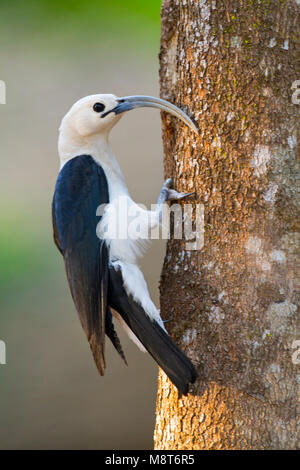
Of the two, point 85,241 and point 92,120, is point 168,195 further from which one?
point 92,120

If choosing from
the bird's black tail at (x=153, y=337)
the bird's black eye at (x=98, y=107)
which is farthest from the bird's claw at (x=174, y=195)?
the bird's black eye at (x=98, y=107)

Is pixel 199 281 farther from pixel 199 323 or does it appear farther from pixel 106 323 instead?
pixel 106 323

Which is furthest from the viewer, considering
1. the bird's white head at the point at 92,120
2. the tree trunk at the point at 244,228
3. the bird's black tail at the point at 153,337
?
the bird's white head at the point at 92,120

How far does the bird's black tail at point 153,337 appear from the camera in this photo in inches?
98.4

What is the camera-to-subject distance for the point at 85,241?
2.78 metres

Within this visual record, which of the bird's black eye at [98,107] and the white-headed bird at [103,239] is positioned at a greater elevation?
A: the bird's black eye at [98,107]

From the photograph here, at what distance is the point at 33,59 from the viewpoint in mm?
5617

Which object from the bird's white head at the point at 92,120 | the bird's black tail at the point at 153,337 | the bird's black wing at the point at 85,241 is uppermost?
the bird's white head at the point at 92,120

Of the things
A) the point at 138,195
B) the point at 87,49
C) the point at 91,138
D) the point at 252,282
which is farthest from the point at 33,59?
the point at 252,282

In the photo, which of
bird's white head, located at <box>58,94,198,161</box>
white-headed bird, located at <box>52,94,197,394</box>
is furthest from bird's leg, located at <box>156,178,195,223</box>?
bird's white head, located at <box>58,94,198,161</box>

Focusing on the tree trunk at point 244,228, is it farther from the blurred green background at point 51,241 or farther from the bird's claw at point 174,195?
the blurred green background at point 51,241

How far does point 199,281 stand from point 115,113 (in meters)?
0.98

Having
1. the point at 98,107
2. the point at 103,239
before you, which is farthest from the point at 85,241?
the point at 98,107

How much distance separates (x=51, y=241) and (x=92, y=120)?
2.71m
